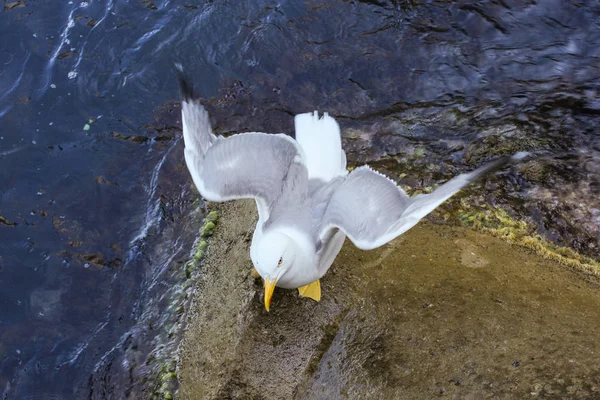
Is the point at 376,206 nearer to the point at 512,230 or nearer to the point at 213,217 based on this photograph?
the point at 512,230

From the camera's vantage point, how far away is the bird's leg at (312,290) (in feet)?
17.6

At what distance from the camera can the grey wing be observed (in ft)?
17.6

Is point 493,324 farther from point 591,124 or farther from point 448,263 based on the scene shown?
point 591,124

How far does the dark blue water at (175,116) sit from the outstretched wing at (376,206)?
5.66 feet

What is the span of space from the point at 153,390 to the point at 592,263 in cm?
409

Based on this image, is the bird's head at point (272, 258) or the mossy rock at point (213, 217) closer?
the bird's head at point (272, 258)

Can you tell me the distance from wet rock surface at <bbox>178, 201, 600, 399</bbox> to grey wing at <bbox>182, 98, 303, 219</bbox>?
73cm

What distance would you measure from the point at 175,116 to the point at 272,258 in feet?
12.5

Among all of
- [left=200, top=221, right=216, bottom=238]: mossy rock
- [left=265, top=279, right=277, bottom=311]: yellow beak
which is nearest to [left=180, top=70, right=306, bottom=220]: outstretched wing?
[left=265, top=279, right=277, bottom=311]: yellow beak

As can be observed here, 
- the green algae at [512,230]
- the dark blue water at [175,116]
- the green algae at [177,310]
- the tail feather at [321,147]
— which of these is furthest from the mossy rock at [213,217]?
the green algae at [512,230]

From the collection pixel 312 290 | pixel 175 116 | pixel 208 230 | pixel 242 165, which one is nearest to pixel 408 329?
pixel 312 290

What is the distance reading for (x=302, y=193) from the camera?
5.48 m

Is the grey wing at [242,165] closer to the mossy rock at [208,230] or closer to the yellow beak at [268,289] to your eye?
the yellow beak at [268,289]

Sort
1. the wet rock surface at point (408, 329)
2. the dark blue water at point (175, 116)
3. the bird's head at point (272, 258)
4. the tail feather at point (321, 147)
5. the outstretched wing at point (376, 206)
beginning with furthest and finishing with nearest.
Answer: the dark blue water at point (175, 116) → the tail feather at point (321, 147) → the bird's head at point (272, 258) → the outstretched wing at point (376, 206) → the wet rock surface at point (408, 329)
